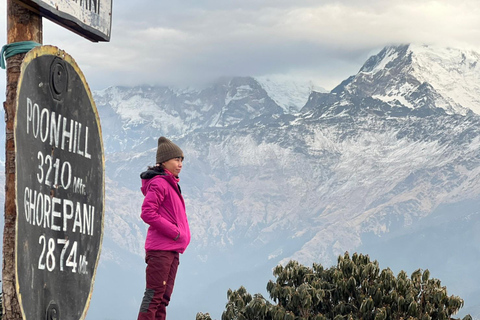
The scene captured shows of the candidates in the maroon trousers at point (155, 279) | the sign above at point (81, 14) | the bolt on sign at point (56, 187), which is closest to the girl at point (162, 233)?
the maroon trousers at point (155, 279)

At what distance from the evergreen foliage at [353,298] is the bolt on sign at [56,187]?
10.5 meters

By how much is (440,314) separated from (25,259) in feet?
39.0

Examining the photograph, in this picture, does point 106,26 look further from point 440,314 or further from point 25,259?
point 440,314

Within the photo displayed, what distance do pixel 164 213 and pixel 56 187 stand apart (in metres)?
5.69

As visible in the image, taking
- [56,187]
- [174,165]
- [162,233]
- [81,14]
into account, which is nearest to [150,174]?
[174,165]

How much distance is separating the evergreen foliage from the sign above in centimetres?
1034

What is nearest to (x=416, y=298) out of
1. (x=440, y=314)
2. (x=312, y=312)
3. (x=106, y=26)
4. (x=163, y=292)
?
(x=440, y=314)

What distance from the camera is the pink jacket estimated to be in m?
8.14

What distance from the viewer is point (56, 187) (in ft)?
8.82

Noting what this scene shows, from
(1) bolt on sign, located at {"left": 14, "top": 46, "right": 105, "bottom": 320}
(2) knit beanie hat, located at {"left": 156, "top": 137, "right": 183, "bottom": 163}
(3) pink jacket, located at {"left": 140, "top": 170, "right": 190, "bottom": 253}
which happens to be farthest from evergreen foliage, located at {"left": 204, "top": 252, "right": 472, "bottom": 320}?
(1) bolt on sign, located at {"left": 14, "top": 46, "right": 105, "bottom": 320}

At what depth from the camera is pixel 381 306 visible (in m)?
13.6

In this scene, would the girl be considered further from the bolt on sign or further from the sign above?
the bolt on sign

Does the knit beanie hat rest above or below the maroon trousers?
above

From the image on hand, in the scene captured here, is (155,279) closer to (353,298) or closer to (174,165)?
(174,165)
